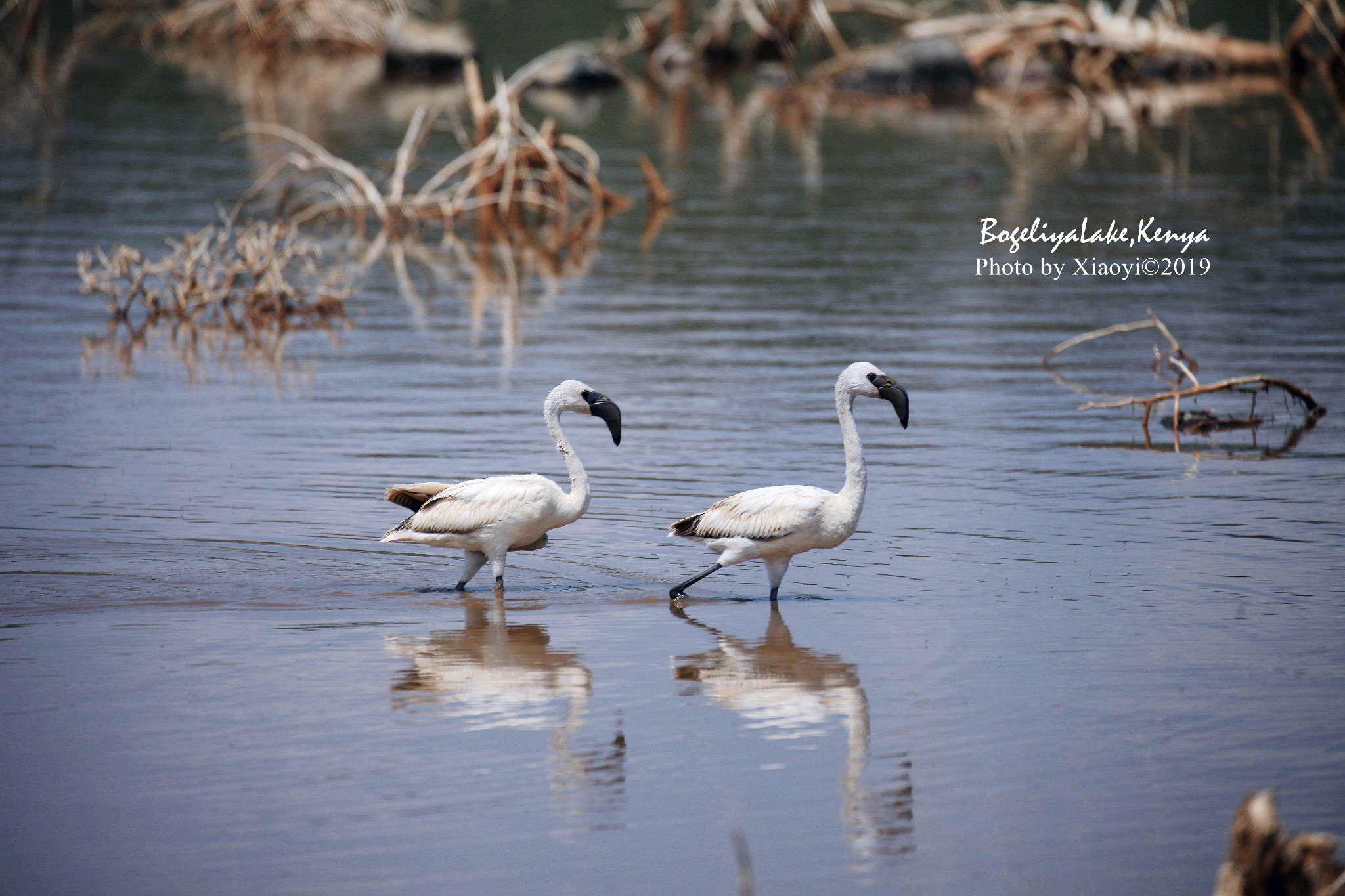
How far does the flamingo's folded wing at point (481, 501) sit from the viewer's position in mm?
8555

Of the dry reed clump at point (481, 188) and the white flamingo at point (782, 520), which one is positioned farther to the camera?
the dry reed clump at point (481, 188)

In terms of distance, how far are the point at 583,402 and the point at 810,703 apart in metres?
2.47

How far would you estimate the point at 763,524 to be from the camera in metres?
8.39

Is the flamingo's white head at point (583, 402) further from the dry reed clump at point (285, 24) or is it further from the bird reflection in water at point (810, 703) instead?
the dry reed clump at point (285, 24)

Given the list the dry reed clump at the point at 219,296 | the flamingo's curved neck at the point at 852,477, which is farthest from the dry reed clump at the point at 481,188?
the flamingo's curved neck at the point at 852,477

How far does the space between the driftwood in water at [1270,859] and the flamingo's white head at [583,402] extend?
4767mm

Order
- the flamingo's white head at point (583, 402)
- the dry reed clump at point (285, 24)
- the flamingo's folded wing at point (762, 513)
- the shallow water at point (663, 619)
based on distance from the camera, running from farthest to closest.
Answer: the dry reed clump at point (285, 24), the flamingo's white head at point (583, 402), the flamingo's folded wing at point (762, 513), the shallow water at point (663, 619)

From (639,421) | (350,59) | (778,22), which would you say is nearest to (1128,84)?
(778,22)

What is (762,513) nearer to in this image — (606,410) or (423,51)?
(606,410)

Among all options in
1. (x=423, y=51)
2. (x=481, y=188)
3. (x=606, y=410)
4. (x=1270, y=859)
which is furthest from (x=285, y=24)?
(x=1270, y=859)

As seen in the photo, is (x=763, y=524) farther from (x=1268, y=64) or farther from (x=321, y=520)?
(x=1268, y=64)

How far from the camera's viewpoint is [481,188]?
22.3 meters

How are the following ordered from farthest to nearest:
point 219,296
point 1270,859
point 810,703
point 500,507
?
point 219,296 → point 500,507 → point 810,703 → point 1270,859

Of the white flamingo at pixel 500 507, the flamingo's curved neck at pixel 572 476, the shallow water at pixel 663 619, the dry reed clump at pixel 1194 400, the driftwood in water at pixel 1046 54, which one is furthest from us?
the driftwood in water at pixel 1046 54
